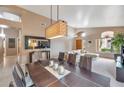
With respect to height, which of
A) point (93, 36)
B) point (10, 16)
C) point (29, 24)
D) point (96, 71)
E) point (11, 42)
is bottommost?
point (96, 71)

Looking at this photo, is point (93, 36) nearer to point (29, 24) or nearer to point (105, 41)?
point (105, 41)

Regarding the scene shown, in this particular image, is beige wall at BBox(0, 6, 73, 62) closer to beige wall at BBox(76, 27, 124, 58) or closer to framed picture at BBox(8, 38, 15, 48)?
beige wall at BBox(76, 27, 124, 58)

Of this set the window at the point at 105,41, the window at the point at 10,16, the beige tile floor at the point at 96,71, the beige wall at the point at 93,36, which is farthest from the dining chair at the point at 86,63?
the window at the point at 105,41

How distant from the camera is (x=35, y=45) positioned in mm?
6719

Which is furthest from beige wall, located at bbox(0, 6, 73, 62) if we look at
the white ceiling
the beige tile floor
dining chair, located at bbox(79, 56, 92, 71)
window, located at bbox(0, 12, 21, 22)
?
dining chair, located at bbox(79, 56, 92, 71)

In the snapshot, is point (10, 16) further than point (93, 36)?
No

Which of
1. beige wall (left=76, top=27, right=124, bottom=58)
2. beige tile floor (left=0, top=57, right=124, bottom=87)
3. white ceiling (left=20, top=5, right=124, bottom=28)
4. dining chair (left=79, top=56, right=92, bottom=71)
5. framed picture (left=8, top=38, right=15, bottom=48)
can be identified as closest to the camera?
dining chair (left=79, top=56, right=92, bottom=71)

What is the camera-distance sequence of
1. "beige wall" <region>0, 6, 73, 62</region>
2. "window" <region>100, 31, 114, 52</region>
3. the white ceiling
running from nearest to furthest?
the white ceiling
"beige wall" <region>0, 6, 73, 62</region>
"window" <region>100, 31, 114, 52</region>

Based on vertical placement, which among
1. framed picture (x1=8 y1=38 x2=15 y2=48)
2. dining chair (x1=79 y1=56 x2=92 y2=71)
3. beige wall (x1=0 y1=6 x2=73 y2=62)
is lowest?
dining chair (x1=79 y1=56 x2=92 y2=71)

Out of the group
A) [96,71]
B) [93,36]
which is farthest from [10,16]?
[93,36]

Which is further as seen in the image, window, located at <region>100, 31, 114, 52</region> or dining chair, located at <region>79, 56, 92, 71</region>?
window, located at <region>100, 31, 114, 52</region>
